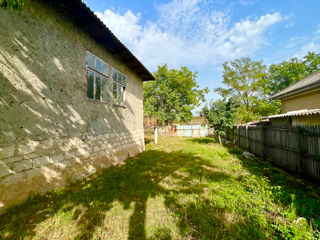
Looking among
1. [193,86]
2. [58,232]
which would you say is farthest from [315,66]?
[58,232]

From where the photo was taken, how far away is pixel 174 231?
2104 millimetres

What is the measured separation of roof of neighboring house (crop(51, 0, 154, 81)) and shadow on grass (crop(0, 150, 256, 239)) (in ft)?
16.1

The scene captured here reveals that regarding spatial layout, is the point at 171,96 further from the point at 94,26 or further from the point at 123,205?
the point at 123,205

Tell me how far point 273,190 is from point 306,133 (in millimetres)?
2402

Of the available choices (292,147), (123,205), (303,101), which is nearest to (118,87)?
(123,205)

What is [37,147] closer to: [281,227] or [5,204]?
[5,204]

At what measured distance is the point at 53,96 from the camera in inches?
126

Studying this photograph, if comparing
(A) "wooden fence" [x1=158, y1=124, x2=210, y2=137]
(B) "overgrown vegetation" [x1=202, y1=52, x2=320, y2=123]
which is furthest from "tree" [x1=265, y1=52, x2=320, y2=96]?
(A) "wooden fence" [x1=158, y1=124, x2=210, y2=137]

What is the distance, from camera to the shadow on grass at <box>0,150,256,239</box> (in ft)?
6.82

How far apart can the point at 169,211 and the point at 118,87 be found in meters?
5.50

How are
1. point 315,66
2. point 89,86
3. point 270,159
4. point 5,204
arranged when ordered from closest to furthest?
point 5,204
point 89,86
point 270,159
point 315,66

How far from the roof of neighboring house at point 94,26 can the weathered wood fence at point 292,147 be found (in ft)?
23.8

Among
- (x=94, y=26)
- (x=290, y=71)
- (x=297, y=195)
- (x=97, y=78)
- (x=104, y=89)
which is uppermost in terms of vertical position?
(x=290, y=71)

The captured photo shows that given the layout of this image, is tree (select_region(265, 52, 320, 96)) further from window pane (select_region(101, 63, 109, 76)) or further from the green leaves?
window pane (select_region(101, 63, 109, 76))
